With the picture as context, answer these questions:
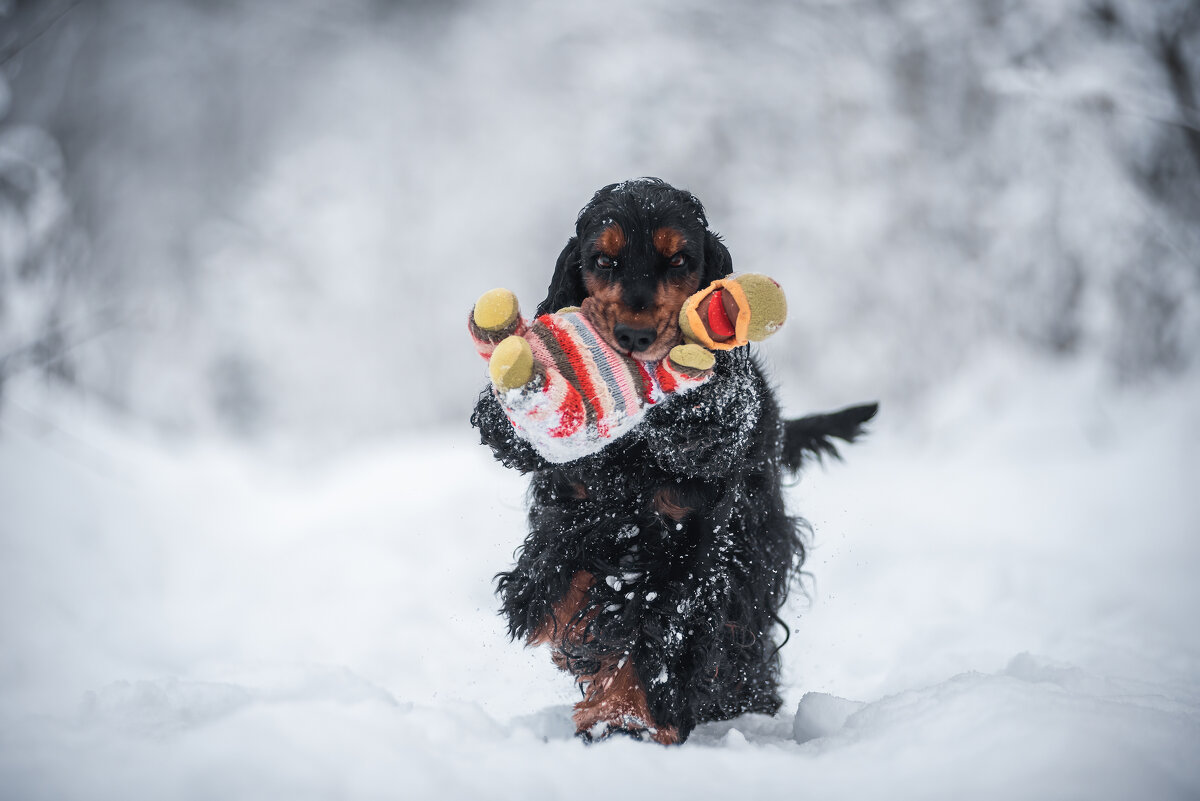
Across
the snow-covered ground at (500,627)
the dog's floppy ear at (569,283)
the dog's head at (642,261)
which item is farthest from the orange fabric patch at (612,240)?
the snow-covered ground at (500,627)

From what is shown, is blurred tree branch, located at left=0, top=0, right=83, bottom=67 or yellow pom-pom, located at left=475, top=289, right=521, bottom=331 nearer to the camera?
yellow pom-pom, located at left=475, top=289, right=521, bottom=331

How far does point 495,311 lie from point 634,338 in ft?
0.81

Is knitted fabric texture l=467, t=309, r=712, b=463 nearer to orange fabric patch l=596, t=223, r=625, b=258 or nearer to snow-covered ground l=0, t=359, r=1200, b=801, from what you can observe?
orange fabric patch l=596, t=223, r=625, b=258

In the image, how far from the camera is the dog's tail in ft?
7.20

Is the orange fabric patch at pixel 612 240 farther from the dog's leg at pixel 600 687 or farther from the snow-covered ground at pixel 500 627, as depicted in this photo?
the snow-covered ground at pixel 500 627

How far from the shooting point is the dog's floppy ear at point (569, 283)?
1.66 meters

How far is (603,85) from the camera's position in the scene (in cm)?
566

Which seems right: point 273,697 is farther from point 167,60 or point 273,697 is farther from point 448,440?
point 448,440

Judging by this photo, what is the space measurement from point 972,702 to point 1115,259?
4325 mm

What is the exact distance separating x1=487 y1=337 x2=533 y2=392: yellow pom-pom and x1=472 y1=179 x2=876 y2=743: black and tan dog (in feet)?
0.77

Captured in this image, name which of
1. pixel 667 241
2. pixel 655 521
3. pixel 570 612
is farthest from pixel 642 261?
pixel 570 612

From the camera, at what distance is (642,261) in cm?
141

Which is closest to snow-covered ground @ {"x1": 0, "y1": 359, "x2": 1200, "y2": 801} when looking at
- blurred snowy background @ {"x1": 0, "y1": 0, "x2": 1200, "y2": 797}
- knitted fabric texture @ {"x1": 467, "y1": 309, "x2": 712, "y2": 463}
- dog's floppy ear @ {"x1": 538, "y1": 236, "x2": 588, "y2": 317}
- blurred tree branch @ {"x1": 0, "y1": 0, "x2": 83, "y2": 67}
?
blurred snowy background @ {"x1": 0, "y1": 0, "x2": 1200, "y2": 797}

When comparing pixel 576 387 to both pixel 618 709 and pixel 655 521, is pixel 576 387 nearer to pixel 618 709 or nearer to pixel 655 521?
pixel 655 521
